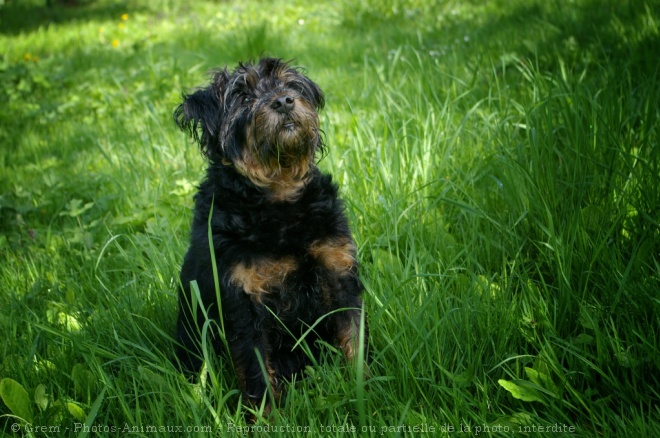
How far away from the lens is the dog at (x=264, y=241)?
250cm

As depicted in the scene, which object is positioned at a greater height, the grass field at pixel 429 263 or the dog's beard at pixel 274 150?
the dog's beard at pixel 274 150

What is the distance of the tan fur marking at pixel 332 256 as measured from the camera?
255 centimetres

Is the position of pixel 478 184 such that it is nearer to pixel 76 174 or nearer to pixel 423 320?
pixel 423 320

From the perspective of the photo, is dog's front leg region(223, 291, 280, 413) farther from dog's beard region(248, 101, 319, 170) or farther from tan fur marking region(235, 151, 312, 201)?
dog's beard region(248, 101, 319, 170)

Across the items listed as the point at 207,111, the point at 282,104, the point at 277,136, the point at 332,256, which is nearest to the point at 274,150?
the point at 277,136

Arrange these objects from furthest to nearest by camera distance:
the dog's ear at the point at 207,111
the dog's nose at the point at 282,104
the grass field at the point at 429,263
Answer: the dog's ear at the point at 207,111
the dog's nose at the point at 282,104
the grass field at the point at 429,263

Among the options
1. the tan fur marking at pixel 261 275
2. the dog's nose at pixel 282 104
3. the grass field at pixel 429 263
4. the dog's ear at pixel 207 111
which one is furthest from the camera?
the dog's ear at pixel 207 111

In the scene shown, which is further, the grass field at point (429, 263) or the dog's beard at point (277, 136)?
the dog's beard at point (277, 136)

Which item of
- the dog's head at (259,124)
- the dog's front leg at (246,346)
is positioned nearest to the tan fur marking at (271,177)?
the dog's head at (259,124)

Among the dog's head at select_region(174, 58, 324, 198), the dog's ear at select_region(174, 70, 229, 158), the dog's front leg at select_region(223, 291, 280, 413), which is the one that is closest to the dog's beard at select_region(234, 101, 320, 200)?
the dog's head at select_region(174, 58, 324, 198)

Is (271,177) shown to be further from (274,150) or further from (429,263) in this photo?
(429,263)

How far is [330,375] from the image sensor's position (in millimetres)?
2379

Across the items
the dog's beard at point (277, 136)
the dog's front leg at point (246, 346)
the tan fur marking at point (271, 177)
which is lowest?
the dog's front leg at point (246, 346)

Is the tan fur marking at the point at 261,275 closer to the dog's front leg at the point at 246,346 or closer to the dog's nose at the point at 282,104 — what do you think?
the dog's front leg at the point at 246,346
